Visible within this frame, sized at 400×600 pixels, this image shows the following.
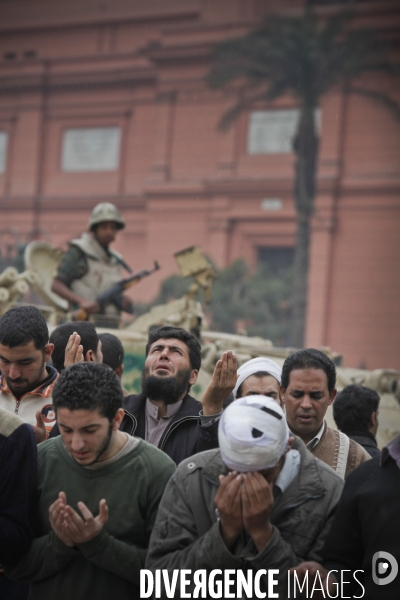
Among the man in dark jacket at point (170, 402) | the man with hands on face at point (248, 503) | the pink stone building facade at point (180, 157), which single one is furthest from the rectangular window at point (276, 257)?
the man with hands on face at point (248, 503)

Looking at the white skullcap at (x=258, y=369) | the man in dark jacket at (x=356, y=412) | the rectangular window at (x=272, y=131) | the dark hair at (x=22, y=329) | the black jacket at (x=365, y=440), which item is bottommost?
the black jacket at (x=365, y=440)

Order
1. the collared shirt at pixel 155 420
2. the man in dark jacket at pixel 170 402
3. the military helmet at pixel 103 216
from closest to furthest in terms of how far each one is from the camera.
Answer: the man in dark jacket at pixel 170 402 < the collared shirt at pixel 155 420 < the military helmet at pixel 103 216

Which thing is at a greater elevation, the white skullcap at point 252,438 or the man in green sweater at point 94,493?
the white skullcap at point 252,438

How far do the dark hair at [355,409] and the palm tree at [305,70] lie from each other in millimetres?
21812

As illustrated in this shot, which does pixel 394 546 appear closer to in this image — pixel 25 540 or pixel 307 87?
pixel 25 540

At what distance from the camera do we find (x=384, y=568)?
10.8 feet

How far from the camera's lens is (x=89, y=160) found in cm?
3456

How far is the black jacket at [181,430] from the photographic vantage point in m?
4.34

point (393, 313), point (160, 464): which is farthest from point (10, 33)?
point (160, 464)

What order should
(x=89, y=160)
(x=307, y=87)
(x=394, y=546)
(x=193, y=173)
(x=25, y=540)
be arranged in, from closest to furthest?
(x=394, y=546), (x=25, y=540), (x=307, y=87), (x=193, y=173), (x=89, y=160)

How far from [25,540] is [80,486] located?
28 cm

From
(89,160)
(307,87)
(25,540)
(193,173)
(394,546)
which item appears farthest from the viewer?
(89,160)

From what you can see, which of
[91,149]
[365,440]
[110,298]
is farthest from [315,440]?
[91,149]

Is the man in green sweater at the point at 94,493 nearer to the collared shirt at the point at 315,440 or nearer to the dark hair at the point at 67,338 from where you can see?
the collared shirt at the point at 315,440
